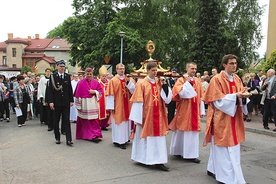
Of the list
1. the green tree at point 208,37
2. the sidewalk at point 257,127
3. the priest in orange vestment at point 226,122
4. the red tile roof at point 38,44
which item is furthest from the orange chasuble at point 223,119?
the red tile roof at point 38,44

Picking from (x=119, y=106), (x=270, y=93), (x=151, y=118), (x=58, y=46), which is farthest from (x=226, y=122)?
(x=58, y=46)

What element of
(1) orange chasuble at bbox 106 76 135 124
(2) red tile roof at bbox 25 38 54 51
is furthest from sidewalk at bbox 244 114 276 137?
(2) red tile roof at bbox 25 38 54 51

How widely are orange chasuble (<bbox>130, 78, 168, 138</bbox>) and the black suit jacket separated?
273 centimetres

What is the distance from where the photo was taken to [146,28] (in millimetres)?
31344

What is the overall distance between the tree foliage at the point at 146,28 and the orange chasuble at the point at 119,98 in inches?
749

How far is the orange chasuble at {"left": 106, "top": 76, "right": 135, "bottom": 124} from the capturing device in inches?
327

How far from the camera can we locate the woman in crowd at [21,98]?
11992 millimetres

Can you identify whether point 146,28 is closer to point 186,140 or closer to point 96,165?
point 186,140

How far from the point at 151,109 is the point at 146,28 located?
85.3 ft

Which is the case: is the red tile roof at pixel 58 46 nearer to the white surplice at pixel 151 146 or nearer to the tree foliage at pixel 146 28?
the tree foliage at pixel 146 28

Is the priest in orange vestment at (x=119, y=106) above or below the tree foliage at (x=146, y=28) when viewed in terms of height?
below

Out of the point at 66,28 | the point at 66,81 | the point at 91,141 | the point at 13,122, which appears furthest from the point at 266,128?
the point at 66,28

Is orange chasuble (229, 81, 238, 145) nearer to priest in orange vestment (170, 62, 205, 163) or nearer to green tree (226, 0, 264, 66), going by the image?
priest in orange vestment (170, 62, 205, 163)

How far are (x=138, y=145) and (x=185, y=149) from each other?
3.42 feet
